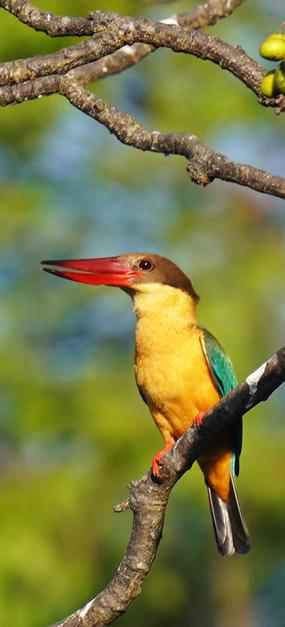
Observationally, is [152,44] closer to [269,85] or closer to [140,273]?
[269,85]

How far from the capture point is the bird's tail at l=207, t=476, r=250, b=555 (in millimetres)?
5297

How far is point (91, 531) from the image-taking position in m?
8.46

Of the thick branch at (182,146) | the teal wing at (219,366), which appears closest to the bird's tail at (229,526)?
the teal wing at (219,366)

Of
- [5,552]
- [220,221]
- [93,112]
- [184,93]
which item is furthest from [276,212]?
[93,112]

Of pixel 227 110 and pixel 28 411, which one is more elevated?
pixel 227 110

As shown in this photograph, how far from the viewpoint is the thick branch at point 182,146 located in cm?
327

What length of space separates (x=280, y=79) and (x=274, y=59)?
89 mm

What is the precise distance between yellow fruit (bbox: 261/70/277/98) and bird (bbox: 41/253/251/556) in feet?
5.43

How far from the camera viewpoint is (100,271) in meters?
5.17

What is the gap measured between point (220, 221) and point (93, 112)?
19.4ft

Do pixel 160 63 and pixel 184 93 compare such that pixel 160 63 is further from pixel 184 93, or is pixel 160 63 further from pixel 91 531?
pixel 91 531

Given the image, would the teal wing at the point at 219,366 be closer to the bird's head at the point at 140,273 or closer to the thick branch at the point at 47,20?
the bird's head at the point at 140,273

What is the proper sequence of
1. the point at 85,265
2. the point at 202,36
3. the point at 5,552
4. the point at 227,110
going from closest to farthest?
the point at 202,36, the point at 85,265, the point at 5,552, the point at 227,110

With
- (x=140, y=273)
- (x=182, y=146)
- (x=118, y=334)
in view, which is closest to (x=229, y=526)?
(x=140, y=273)
